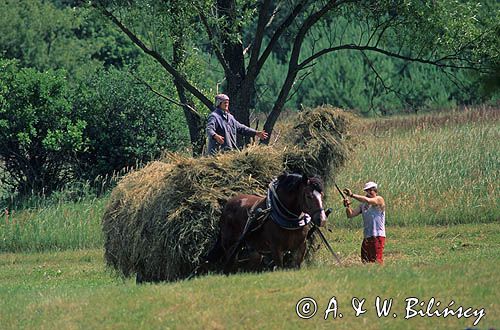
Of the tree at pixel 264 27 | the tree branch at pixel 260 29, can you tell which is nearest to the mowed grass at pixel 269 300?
the tree at pixel 264 27

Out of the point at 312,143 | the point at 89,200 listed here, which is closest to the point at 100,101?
the point at 89,200

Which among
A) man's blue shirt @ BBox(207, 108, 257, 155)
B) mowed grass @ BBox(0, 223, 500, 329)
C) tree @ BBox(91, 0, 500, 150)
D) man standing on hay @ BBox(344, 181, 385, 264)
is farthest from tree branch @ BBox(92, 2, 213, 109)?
mowed grass @ BBox(0, 223, 500, 329)

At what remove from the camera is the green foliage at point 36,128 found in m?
27.5

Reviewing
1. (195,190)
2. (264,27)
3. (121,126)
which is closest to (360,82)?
(121,126)

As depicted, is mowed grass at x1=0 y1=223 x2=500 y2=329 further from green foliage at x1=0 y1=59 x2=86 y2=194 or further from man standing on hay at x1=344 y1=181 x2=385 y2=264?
green foliage at x1=0 y1=59 x2=86 y2=194

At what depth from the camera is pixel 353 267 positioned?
48.1ft

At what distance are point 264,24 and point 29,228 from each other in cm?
717

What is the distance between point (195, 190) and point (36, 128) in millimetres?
13468

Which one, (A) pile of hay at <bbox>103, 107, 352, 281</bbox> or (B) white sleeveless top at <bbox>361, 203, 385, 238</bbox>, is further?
(B) white sleeveless top at <bbox>361, 203, 385, 238</bbox>

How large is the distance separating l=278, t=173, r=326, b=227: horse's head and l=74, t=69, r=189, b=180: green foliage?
14361mm

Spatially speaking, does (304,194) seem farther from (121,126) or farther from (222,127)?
(121,126)

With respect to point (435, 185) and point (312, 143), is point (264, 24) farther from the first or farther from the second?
point (312, 143)

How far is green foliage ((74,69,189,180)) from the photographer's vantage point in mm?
28672

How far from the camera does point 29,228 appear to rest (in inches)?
976
